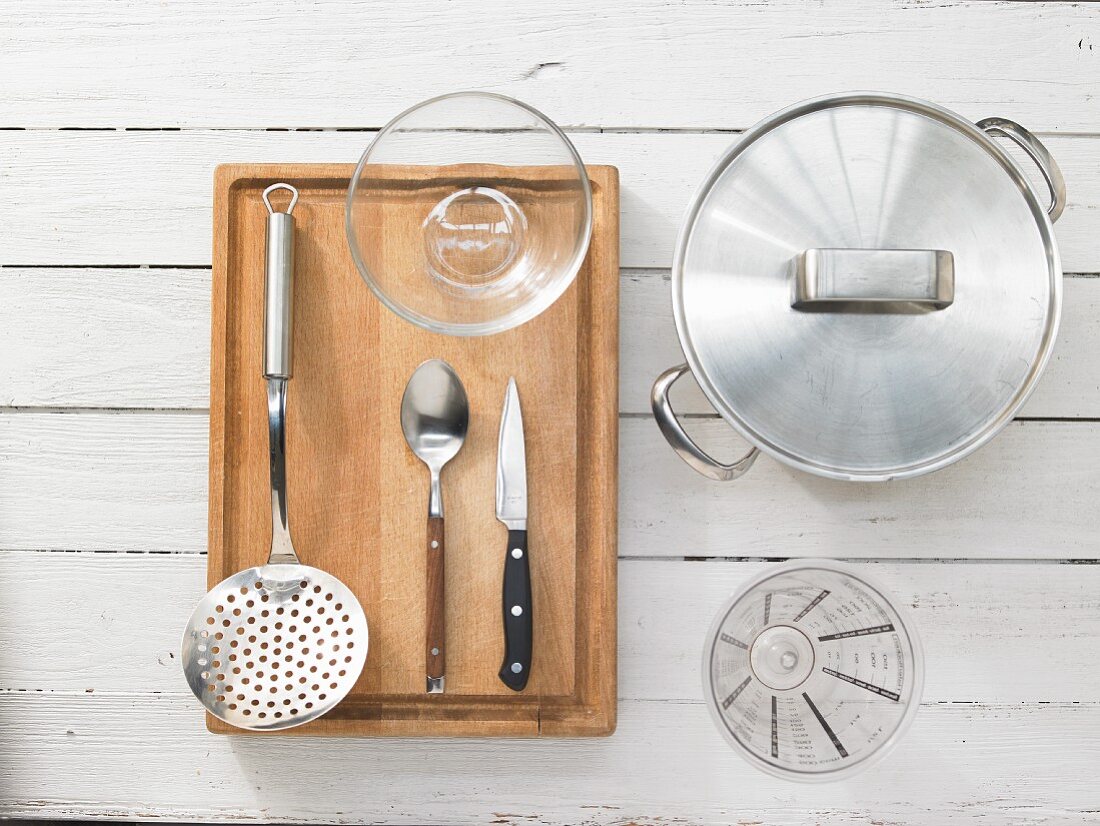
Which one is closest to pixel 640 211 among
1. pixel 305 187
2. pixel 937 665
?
pixel 305 187

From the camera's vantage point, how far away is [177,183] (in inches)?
25.3

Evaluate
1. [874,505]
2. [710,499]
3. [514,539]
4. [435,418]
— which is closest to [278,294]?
[435,418]

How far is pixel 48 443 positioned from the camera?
0.64m

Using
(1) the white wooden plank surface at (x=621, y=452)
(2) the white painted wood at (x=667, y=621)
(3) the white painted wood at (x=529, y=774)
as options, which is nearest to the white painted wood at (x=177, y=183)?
(1) the white wooden plank surface at (x=621, y=452)

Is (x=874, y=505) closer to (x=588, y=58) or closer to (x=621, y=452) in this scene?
(x=621, y=452)

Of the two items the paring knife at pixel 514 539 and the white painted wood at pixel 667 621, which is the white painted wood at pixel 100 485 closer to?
the white painted wood at pixel 667 621

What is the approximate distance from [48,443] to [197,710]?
238 mm

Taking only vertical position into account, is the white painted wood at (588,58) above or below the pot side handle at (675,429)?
above

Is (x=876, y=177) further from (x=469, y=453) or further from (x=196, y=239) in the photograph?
(x=196, y=239)

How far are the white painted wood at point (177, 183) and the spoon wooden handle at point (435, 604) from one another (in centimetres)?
28

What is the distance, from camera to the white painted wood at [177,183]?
2.09ft

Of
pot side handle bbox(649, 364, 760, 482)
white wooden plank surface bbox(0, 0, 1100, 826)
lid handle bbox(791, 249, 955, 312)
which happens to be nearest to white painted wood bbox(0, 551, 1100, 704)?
white wooden plank surface bbox(0, 0, 1100, 826)

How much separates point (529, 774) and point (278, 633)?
0.72 ft

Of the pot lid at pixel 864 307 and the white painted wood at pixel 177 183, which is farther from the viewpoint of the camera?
the white painted wood at pixel 177 183
